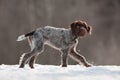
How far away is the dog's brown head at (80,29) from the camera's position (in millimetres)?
11109

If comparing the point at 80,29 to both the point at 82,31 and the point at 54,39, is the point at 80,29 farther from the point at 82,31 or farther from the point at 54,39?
the point at 54,39

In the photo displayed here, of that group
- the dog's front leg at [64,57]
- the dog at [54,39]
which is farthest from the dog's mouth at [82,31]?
the dog's front leg at [64,57]

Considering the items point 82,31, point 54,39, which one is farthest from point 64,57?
point 82,31

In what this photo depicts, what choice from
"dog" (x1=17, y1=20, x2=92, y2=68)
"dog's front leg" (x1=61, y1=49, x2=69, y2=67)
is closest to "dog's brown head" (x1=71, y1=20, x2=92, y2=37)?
"dog" (x1=17, y1=20, x2=92, y2=68)

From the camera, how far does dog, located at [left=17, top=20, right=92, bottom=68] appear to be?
420 inches

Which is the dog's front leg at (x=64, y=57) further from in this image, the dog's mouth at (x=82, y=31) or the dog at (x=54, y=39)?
the dog's mouth at (x=82, y=31)

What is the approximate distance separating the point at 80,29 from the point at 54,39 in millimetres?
919

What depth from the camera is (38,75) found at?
23.9 feet

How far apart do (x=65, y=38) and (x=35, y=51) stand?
3.20 ft

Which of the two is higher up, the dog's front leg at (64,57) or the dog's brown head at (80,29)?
the dog's brown head at (80,29)

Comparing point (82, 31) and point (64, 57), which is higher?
point (82, 31)

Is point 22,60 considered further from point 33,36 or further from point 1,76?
point 1,76

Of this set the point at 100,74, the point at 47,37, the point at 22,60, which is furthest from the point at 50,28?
the point at 100,74

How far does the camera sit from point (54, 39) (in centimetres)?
1078
